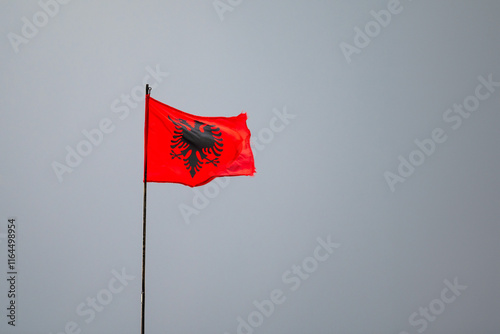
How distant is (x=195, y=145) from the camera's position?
6688 mm

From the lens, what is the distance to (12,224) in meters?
10.8

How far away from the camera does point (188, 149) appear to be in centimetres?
666

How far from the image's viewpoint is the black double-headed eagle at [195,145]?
6629mm

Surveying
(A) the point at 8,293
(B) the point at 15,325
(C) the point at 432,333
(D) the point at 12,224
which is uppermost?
(D) the point at 12,224

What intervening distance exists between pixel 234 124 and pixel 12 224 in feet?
21.6

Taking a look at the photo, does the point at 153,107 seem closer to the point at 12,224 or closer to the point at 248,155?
the point at 248,155

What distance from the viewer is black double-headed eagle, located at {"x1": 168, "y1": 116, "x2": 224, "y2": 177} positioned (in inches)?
261

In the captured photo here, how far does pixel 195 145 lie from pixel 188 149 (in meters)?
0.11

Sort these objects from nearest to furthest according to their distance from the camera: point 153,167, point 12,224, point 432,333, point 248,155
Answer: point 153,167 < point 248,155 < point 12,224 < point 432,333

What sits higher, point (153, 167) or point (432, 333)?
point (153, 167)

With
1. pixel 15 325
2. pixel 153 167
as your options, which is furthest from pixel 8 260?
pixel 153 167

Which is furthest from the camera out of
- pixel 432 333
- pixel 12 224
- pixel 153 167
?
pixel 432 333

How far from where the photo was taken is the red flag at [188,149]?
6551 mm

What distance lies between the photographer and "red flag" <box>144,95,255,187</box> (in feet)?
21.5
